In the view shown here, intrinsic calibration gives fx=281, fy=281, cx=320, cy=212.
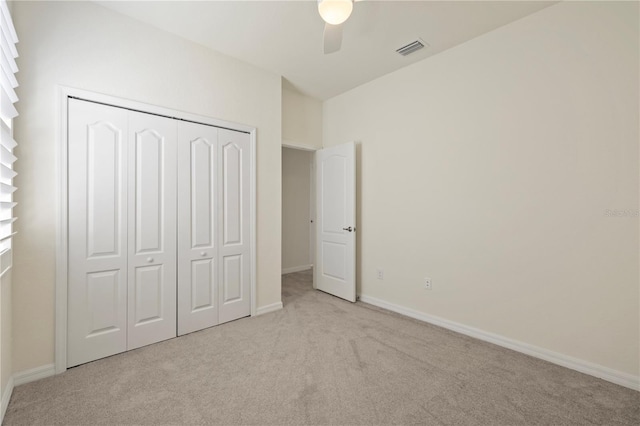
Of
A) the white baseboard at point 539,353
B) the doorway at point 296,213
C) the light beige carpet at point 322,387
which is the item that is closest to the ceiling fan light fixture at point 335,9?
the light beige carpet at point 322,387

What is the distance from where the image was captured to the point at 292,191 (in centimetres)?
551

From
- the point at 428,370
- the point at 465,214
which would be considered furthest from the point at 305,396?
A: the point at 465,214

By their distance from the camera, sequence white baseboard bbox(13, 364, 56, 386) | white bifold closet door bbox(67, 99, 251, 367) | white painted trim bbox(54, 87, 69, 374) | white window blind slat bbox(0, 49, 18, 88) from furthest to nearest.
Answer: white bifold closet door bbox(67, 99, 251, 367) → white painted trim bbox(54, 87, 69, 374) → white baseboard bbox(13, 364, 56, 386) → white window blind slat bbox(0, 49, 18, 88)

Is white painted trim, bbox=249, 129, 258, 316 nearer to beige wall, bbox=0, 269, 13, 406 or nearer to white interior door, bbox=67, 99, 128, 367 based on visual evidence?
white interior door, bbox=67, 99, 128, 367

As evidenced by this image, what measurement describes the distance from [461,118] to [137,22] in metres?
3.02

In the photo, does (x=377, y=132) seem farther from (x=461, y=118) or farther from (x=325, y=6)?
(x=325, y=6)

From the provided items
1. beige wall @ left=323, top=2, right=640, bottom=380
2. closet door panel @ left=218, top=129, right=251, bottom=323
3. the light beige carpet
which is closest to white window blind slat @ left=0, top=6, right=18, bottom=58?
closet door panel @ left=218, top=129, right=251, bottom=323

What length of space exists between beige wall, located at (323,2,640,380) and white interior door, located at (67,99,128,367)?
267 centimetres

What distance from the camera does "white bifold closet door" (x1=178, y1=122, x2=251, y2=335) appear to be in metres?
2.63

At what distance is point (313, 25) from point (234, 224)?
6.56 feet

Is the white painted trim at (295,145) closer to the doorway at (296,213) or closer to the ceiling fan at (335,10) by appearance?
the doorway at (296,213)

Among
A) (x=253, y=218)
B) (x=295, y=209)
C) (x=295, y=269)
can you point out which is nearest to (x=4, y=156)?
(x=253, y=218)

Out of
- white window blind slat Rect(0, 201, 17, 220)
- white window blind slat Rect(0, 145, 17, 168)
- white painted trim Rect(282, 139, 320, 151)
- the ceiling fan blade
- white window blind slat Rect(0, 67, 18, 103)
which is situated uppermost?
the ceiling fan blade

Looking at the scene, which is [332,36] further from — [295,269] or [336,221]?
[295,269]
